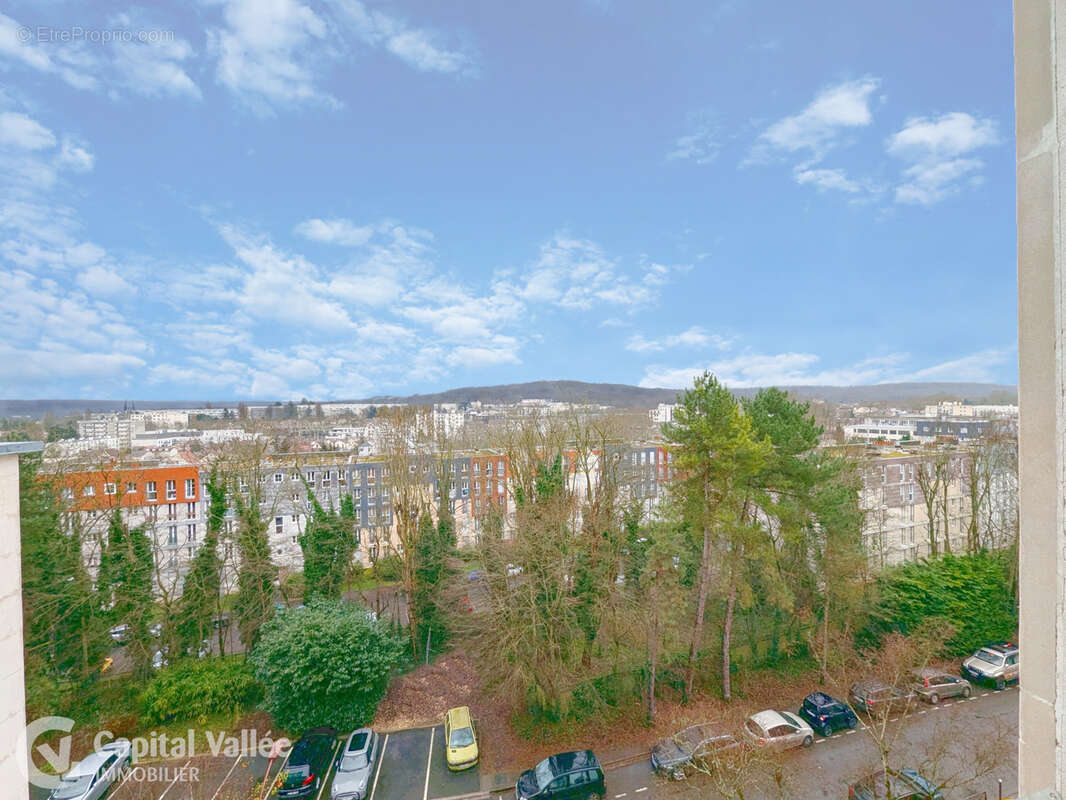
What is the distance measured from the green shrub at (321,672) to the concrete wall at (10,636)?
9.29 m

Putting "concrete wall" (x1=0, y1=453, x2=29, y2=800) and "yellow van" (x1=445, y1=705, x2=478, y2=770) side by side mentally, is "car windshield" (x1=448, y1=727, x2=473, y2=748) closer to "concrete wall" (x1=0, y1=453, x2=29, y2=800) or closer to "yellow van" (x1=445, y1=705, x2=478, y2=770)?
"yellow van" (x1=445, y1=705, x2=478, y2=770)

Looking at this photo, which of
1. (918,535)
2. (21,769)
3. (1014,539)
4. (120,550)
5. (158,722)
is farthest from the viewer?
(918,535)

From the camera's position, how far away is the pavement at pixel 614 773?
26.9ft

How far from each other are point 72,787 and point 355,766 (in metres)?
4.46

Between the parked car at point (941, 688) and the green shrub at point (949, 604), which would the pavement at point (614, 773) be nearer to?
the parked car at point (941, 688)

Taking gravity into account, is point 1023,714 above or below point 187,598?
above

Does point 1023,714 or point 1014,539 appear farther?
point 1014,539

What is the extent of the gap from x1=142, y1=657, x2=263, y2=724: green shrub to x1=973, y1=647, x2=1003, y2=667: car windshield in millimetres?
17558

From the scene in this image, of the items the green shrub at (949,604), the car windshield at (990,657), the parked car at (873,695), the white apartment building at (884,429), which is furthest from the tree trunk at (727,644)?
the white apartment building at (884,429)

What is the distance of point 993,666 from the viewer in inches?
458

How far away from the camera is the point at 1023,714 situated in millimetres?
1532

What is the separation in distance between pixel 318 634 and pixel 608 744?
256 inches

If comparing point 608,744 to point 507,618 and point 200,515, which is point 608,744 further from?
point 200,515

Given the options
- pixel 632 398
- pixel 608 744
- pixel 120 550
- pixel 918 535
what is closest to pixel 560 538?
pixel 608 744
